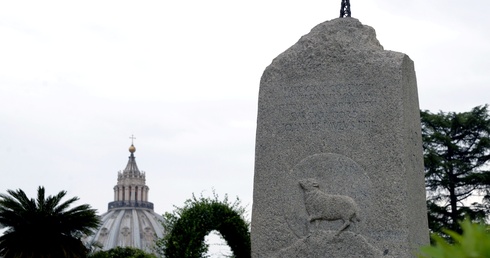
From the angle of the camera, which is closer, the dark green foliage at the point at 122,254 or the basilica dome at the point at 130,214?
the dark green foliage at the point at 122,254

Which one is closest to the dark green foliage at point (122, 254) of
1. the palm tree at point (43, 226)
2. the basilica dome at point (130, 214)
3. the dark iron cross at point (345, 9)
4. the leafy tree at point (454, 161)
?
the palm tree at point (43, 226)

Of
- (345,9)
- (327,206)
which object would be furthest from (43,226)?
(327,206)

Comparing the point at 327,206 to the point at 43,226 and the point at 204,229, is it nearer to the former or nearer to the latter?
the point at 204,229

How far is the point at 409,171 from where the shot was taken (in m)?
7.77

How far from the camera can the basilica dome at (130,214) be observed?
131250mm

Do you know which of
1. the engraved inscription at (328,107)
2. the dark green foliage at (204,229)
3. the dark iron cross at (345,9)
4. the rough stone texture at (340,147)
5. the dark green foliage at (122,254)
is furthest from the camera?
the dark green foliage at (122,254)

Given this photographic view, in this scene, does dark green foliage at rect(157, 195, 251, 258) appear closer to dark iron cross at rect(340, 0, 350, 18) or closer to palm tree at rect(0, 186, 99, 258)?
dark iron cross at rect(340, 0, 350, 18)

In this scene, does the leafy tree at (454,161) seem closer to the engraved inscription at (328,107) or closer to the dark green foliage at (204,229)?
the dark green foliage at (204,229)

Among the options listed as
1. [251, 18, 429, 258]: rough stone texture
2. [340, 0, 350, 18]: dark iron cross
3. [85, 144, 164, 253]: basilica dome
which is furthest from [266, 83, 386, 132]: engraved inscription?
[85, 144, 164, 253]: basilica dome

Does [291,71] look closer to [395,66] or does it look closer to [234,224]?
[395,66]

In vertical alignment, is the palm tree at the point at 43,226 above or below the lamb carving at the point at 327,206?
above

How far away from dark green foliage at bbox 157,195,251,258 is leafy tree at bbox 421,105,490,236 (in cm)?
1202

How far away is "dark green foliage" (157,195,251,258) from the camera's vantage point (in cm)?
1376

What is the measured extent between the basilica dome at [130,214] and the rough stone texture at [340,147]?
399 ft
